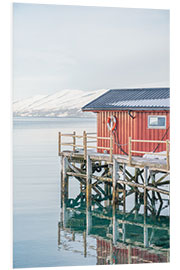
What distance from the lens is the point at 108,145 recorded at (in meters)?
17.5

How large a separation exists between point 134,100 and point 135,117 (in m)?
0.57

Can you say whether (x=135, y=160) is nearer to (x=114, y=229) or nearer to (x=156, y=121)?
(x=156, y=121)

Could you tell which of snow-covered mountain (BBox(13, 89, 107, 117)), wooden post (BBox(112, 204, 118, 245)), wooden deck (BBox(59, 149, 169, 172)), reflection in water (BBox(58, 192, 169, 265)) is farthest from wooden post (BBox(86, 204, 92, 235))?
snow-covered mountain (BBox(13, 89, 107, 117))

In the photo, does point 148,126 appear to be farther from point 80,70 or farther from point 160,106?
point 80,70

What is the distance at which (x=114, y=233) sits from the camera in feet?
49.5

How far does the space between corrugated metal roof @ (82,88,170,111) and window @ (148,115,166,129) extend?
1.46 feet

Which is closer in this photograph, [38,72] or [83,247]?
[83,247]

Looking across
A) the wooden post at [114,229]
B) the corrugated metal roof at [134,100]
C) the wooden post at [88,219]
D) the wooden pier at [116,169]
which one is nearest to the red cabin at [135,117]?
the corrugated metal roof at [134,100]

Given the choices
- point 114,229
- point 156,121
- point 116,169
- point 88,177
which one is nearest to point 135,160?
point 116,169

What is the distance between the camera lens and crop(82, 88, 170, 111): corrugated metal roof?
16016 millimetres

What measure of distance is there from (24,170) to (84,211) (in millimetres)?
15567

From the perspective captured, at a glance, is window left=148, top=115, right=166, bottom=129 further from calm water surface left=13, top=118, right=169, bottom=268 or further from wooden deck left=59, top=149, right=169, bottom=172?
calm water surface left=13, top=118, right=169, bottom=268

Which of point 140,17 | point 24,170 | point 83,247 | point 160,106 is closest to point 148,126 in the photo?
point 160,106
